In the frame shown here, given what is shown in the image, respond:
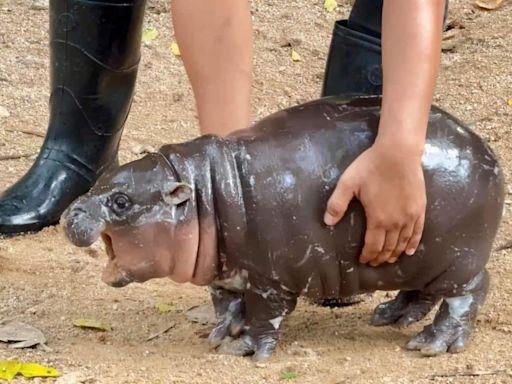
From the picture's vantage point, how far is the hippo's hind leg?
194cm

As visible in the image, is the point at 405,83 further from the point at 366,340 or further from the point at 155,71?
the point at 155,71

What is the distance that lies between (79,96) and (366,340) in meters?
1.05

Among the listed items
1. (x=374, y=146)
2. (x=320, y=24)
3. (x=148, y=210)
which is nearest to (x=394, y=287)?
(x=374, y=146)

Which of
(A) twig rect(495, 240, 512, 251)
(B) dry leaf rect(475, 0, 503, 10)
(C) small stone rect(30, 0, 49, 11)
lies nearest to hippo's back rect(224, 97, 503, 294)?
(A) twig rect(495, 240, 512, 251)

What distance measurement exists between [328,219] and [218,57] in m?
0.51

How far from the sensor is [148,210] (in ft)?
5.92

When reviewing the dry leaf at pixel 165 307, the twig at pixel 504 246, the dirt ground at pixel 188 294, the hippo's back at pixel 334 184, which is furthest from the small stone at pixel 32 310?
the twig at pixel 504 246

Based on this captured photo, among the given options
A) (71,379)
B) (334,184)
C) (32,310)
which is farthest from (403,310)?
(32,310)

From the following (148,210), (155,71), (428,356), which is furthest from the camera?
(155,71)

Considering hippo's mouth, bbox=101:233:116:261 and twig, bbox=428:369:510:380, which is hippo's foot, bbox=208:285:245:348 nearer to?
hippo's mouth, bbox=101:233:116:261

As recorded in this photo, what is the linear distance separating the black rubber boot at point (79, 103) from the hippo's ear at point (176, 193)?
36.9 inches

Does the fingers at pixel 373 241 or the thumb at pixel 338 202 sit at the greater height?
the thumb at pixel 338 202

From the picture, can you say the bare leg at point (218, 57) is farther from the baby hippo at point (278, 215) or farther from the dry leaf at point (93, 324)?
the dry leaf at point (93, 324)

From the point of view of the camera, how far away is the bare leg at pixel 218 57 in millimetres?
2146
